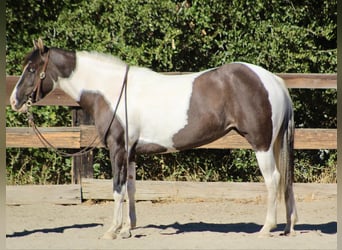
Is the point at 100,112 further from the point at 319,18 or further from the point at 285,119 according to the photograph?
the point at 319,18

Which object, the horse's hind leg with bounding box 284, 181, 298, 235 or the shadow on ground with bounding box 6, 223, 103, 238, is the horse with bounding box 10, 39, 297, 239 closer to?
the horse's hind leg with bounding box 284, 181, 298, 235

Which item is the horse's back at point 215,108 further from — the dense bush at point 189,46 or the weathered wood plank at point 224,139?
the dense bush at point 189,46

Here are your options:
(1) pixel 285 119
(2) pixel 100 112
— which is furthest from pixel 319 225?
(2) pixel 100 112

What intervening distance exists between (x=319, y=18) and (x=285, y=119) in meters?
3.81

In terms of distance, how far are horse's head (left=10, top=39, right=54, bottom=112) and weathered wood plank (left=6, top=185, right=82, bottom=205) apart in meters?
1.92

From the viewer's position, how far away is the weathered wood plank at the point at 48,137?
310 inches

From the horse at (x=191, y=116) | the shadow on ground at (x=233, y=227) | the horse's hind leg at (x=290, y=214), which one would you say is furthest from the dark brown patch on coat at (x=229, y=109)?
the shadow on ground at (x=233, y=227)

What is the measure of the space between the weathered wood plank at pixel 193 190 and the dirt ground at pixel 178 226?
0.21 feet

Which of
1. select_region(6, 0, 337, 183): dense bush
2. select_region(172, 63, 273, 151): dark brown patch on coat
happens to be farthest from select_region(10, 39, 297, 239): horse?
select_region(6, 0, 337, 183): dense bush

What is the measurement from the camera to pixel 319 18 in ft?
30.7

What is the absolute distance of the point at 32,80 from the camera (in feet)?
20.2

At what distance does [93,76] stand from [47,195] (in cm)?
221

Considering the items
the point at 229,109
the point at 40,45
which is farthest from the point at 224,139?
the point at 40,45

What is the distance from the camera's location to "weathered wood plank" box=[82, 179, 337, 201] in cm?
783
